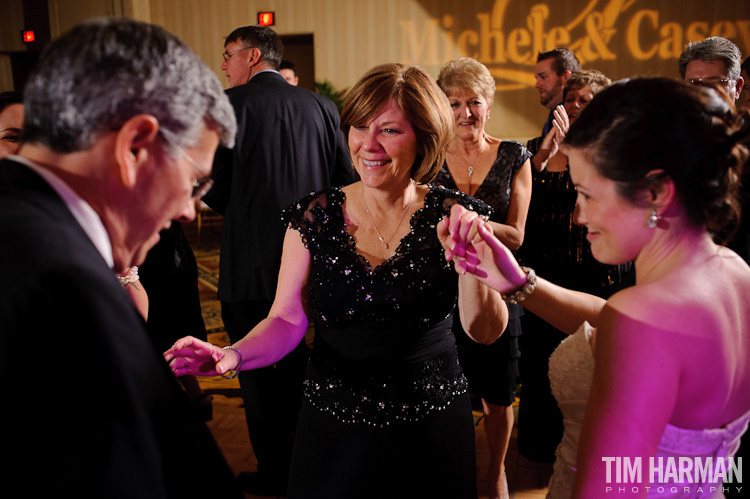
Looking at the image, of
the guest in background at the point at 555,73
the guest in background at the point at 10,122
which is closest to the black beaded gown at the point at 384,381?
the guest in background at the point at 10,122

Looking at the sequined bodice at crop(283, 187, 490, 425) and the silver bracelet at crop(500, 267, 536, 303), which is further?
the sequined bodice at crop(283, 187, 490, 425)

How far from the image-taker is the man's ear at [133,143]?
71 cm

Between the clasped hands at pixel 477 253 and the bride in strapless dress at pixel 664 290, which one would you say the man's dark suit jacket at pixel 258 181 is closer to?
the clasped hands at pixel 477 253

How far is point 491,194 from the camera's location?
266 centimetres

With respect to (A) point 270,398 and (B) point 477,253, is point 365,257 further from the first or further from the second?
(A) point 270,398

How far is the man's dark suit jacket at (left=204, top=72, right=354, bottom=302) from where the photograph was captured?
2.88 metres

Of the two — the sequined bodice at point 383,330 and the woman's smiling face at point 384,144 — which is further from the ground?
the woman's smiling face at point 384,144

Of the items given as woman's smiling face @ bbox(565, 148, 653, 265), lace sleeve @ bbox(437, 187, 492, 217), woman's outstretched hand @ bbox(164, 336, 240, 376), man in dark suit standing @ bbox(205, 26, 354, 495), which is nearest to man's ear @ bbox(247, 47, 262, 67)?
man in dark suit standing @ bbox(205, 26, 354, 495)

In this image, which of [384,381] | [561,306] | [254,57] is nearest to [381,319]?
[384,381]

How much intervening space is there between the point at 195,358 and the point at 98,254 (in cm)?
81

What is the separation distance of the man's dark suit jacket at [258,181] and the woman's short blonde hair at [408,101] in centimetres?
124

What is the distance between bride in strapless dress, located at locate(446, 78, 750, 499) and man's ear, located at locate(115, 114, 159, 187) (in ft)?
2.48

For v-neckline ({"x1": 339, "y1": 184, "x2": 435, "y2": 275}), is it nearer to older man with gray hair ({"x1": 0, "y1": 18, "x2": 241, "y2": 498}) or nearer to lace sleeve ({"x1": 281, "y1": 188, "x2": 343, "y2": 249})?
lace sleeve ({"x1": 281, "y1": 188, "x2": 343, "y2": 249})

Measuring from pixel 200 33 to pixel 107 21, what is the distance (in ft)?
31.5
